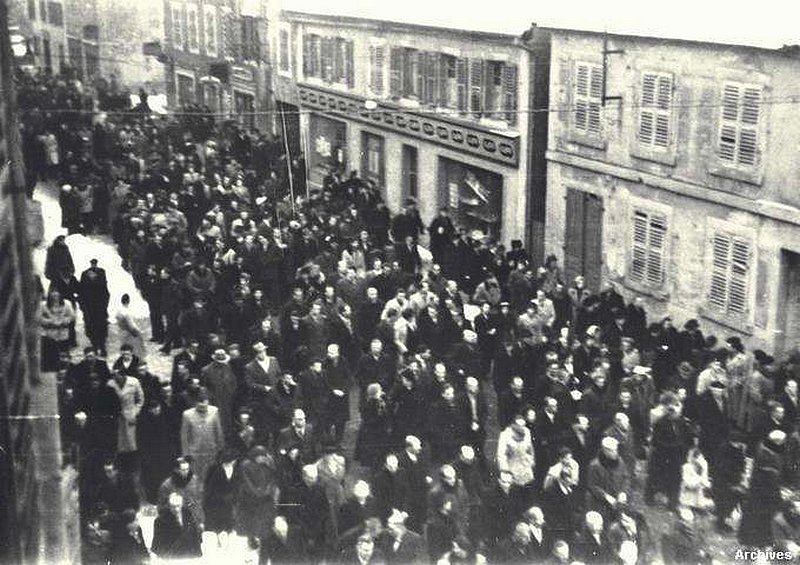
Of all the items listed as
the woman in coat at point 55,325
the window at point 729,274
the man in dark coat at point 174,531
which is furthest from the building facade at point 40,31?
the window at point 729,274

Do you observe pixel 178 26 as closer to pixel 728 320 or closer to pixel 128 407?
pixel 128 407

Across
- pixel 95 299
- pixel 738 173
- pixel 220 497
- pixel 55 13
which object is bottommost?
pixel 220 497

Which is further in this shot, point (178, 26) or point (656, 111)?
point (656, 111)

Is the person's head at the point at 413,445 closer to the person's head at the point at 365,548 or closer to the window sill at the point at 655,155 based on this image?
the person's head at the point at 365,548

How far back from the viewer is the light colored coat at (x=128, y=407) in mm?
10711

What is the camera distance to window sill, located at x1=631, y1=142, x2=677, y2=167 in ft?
50.5

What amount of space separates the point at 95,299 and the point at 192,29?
376 cm

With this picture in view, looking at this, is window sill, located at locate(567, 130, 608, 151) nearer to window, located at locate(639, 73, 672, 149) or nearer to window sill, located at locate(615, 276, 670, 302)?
window, located at locate(639, 73, 672, 149)

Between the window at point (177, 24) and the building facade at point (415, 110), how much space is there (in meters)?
5.94

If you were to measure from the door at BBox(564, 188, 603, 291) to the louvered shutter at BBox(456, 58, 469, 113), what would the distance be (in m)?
3.58

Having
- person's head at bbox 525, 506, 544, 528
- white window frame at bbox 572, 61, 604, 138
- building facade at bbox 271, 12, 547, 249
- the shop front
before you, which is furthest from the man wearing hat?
the shop front

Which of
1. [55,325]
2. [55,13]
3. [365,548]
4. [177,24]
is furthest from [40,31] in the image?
[365,548]

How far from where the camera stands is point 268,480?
1000cm

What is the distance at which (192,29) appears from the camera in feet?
47.2
